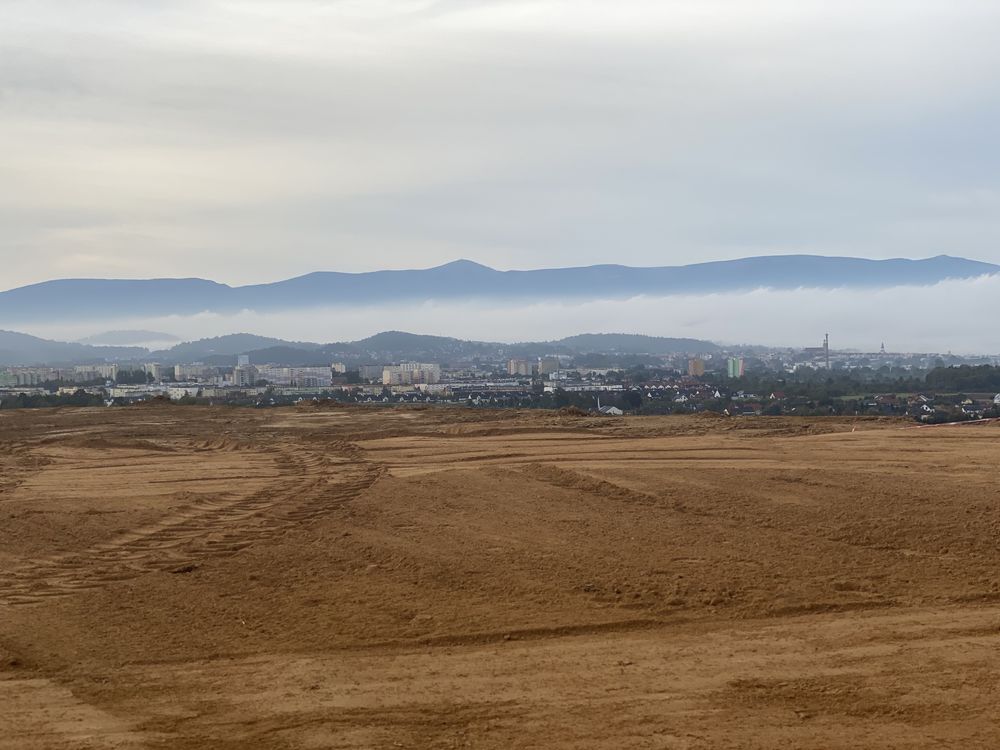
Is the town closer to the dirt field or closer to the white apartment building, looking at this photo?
the white apartment building

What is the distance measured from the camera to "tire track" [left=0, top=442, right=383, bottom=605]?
10.4m

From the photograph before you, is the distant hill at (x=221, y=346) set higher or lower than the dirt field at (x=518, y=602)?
higher

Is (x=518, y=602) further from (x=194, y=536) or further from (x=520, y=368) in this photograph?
(x=520, y=368)

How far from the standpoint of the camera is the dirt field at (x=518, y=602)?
21.9ft

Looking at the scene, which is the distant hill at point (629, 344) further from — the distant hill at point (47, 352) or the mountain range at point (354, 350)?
the distant hill at point (47, 352)

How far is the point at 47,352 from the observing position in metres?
154

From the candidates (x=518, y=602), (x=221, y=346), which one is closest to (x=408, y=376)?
(x=518, y=602)

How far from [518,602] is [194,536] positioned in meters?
4.94

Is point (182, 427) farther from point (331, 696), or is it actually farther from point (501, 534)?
point (331, 696)

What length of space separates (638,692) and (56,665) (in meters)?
4.66

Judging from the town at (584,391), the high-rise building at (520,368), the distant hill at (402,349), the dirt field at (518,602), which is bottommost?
the dirt field at (518,602)

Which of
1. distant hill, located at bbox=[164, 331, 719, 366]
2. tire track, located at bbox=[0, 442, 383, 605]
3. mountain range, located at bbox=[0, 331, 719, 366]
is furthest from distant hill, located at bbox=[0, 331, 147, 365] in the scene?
tire track, located at bbox=[0, 442, 383, 605]

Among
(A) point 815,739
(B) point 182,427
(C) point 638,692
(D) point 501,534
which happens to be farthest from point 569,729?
(B) point 182,427

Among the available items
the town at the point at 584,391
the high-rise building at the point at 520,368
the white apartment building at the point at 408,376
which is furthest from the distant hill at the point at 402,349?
the white apartment building at the point at 408,376
